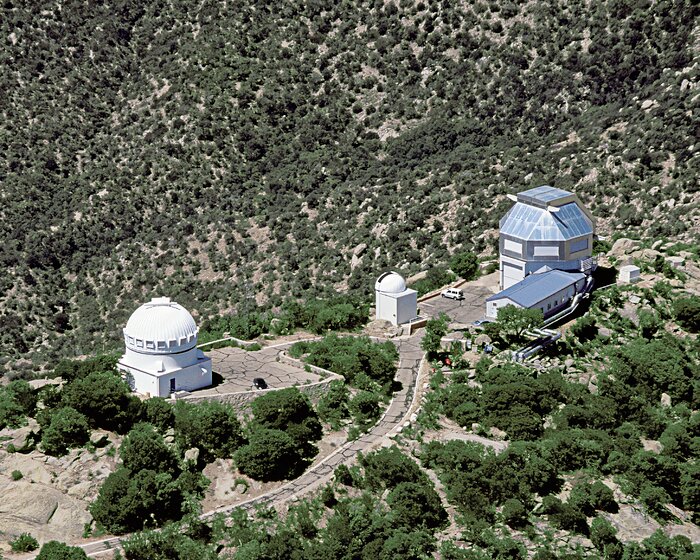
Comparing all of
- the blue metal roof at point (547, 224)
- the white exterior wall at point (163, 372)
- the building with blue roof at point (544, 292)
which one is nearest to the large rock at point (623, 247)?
the blue metal roof at point (547, 224)

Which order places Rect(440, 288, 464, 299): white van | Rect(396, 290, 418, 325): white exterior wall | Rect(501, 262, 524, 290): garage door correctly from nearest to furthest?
1. Rect(396, 290, 418, 325): white exterior wall
2. Rect(501, 262, 524, 290): garage door
3. Rect(440, 288, 464, 299): white van

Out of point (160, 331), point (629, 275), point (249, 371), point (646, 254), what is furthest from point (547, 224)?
point (160, 331)

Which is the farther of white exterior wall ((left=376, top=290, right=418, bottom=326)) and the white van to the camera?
the white van

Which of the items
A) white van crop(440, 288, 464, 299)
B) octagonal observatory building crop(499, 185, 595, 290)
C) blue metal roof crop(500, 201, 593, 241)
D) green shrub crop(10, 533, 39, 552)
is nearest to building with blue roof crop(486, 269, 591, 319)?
octagonal observatory building crop(499, 185, 595, 290)

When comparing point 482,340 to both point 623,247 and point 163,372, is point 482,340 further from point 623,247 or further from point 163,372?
point 163,372

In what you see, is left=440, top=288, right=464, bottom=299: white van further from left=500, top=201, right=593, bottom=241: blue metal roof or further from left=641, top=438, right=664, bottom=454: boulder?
left=641, top=438, right=664, bottom=454: boulder
